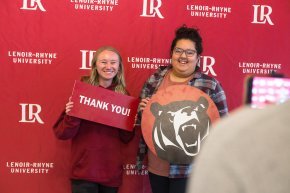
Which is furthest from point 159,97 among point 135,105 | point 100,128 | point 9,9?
point 9,9

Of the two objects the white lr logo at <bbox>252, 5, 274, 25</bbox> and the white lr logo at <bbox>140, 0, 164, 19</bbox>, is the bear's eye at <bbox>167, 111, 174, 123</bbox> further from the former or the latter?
the white lr logo at <bbox>252, 5, 274, 25</bbox>

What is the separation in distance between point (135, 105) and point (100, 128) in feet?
0.76

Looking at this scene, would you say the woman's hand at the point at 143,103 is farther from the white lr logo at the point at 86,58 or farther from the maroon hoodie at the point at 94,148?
the white lr logo at the point at 86,58

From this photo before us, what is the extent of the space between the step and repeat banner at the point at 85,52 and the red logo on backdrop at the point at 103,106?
28 centimetres

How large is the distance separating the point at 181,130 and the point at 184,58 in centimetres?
39

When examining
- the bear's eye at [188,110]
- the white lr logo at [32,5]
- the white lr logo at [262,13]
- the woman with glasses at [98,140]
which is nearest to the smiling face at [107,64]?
the woman with glasses at [98,140]

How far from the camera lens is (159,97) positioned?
199cm

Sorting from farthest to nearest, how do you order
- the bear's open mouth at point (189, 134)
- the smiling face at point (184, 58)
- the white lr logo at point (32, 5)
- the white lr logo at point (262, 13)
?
the white lr logo at point (262, 13), the white lr logo at point (32, 5), the smiling face at point (184, 58), the bear's open mouth at point (189, 134)

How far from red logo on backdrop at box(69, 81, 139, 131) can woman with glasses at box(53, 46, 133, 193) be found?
0.17 feet

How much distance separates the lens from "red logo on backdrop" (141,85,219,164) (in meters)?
1.92

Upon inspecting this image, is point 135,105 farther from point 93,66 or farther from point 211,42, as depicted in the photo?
point 211,42

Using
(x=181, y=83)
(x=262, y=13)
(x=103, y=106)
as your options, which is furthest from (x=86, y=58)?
(x=262, y=13)

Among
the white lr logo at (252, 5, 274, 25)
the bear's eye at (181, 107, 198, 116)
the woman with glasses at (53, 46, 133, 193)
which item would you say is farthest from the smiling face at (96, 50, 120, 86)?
the white lr logo at (252, 5, 274, 25)

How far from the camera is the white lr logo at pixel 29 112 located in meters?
2.32
